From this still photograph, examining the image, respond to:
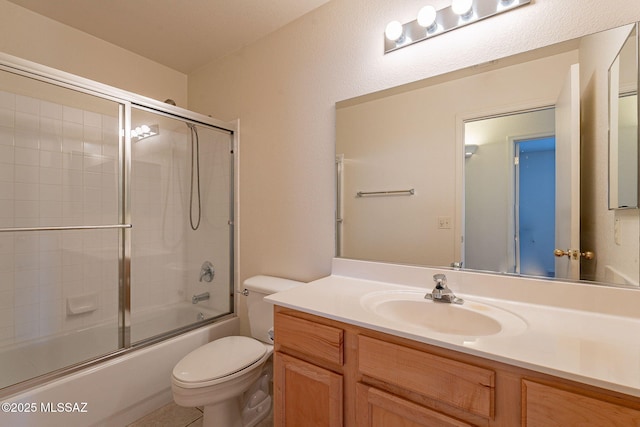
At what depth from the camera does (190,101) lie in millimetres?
2473

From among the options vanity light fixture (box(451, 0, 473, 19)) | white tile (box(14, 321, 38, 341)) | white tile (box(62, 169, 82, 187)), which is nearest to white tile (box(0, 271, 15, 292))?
white tile (box(14, 321, 38, 341))

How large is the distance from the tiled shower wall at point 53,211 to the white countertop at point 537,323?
1.48 meters

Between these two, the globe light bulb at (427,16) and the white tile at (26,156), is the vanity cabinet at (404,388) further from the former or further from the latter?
the white tile at (26,156)

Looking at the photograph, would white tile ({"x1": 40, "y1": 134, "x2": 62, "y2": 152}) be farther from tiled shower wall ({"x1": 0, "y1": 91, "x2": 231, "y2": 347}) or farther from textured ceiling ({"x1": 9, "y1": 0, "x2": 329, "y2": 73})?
textured ceiling ({"x1": 9, "y1": 0, "x2": 329, "y2": 73})

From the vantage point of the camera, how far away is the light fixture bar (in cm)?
115

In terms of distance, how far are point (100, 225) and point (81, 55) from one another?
3.77 ft

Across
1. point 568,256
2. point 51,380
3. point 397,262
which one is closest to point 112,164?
point 51,380

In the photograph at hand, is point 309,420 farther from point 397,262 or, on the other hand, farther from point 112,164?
point 112,164

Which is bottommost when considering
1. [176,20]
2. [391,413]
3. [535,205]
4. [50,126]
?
[391,413]

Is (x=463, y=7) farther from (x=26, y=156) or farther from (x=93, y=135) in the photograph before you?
(x=26, y=156)

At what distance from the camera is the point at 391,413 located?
0.86m

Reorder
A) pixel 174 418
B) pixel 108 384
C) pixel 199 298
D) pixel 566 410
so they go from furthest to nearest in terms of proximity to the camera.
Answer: pixel 199 298 → pixel 174 418 → pixel 108 384 → pixel 566 410

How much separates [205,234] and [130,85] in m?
1.24

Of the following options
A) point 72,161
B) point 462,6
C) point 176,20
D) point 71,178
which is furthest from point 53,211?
point 462,6
